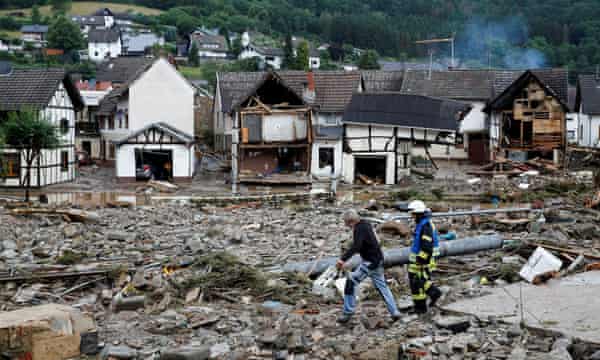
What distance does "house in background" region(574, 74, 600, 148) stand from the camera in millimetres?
48312

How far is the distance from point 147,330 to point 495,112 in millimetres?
36286

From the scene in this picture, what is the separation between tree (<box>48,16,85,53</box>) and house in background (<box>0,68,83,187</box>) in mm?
86439

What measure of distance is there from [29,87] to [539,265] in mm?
29106

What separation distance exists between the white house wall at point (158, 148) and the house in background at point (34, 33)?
96790mm

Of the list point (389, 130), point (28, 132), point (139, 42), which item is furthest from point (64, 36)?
point (28, 132)

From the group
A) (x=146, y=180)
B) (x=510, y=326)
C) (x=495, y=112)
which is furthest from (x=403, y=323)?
(x=495, y=112)

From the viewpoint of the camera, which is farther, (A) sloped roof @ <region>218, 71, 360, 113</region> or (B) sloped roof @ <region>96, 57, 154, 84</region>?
(B) sloped roof @ <region>96, 57, 154, 84</region>

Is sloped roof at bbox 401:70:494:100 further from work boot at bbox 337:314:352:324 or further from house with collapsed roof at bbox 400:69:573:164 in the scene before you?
work boot at bbox 337:314:352:324

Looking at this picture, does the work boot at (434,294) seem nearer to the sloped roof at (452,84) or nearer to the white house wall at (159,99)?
the white house wall at (159,99)

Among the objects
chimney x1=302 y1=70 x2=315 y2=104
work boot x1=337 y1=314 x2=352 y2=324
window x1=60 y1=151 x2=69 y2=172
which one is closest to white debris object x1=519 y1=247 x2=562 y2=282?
work boot x1=337 y1=314 x2=352 y2=324

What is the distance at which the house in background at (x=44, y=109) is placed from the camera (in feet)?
112

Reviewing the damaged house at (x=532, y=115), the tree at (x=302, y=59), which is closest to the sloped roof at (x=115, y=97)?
the damaged house at (x=532, y=115)

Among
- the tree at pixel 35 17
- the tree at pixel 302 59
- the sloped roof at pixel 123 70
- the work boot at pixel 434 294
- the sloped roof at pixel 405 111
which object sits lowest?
the work boot at pixel 434 294

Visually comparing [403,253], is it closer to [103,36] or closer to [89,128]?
[89,128]
